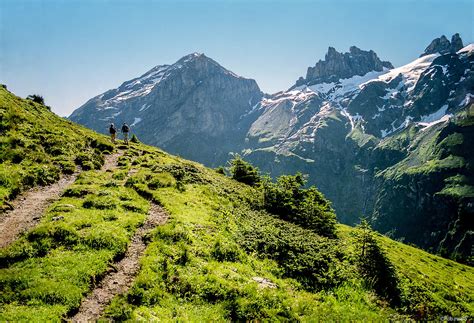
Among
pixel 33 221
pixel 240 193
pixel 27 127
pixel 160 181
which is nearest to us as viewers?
pixel 33 221

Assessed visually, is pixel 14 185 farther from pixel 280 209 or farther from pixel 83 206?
pixel 280 209

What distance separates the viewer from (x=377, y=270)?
91.1 ft

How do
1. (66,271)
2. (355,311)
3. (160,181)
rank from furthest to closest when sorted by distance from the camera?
(160,181), (355,311), (66,271)

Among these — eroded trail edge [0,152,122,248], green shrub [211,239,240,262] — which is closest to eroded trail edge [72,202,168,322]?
green shrub [211,239,240,262]

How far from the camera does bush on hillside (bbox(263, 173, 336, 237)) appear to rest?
40.4 m

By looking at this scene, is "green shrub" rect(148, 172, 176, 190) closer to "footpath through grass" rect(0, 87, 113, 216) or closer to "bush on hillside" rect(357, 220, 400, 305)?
"footpath through grass" rect(0, 87, 113, 216)

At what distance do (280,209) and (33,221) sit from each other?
26364mm

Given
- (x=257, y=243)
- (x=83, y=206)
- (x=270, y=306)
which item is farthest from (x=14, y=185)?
(x=270, y=306)

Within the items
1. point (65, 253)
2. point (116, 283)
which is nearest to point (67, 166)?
point (65, 253)

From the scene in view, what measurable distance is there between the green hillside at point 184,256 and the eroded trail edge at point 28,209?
0.67m

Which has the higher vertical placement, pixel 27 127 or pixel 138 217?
pixel 27 127

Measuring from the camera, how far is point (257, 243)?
28.4 metres

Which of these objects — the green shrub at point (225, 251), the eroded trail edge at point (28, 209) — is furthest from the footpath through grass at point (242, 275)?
the eroded trail edge at point (28, 209)

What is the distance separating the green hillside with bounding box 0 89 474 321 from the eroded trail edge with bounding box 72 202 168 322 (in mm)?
382
